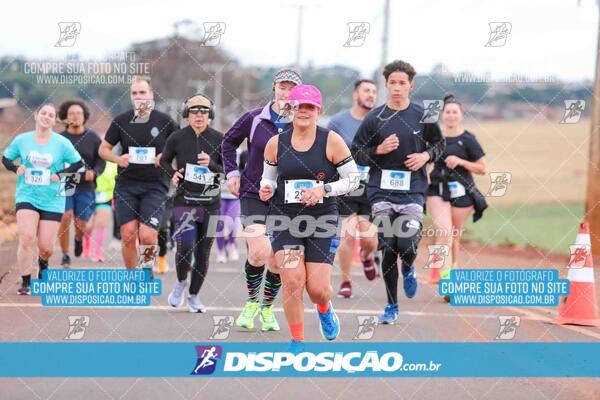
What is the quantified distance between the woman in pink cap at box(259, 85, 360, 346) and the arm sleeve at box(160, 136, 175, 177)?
2704 millimetres

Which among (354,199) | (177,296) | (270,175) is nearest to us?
(270,175)

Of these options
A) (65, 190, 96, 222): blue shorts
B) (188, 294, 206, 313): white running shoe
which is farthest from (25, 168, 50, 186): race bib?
(65, 190, 96, 222): blue shorts

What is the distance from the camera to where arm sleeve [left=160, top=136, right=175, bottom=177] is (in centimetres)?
1091

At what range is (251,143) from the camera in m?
9.84

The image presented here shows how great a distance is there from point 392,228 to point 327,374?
306cm

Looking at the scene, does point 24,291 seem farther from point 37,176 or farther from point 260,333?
point 260,333

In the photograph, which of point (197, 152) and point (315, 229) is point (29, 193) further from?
point (315, 229)

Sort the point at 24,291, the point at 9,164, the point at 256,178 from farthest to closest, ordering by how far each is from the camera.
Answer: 1. the point at 24,291
2. the point at 9,164
3. the point at 256,178

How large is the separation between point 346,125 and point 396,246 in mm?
2501

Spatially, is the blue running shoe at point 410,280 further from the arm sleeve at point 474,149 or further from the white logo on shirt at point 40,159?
the white logo on shirt at point 40,159

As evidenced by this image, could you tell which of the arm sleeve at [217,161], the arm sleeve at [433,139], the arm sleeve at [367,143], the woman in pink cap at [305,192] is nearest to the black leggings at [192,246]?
the arm sleeve at [217,161]

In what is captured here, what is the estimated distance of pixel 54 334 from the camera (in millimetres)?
9938

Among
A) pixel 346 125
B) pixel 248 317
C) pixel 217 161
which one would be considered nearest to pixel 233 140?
pixel 217 161

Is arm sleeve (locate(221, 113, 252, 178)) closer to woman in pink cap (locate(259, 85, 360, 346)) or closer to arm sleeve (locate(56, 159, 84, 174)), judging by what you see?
woman in pink cap (locate(259, 85, 360, 346))
